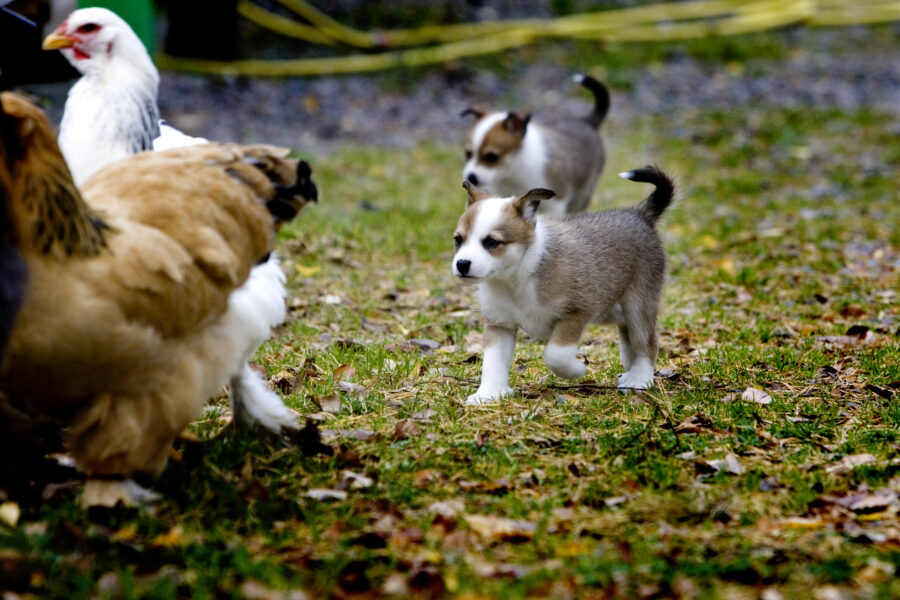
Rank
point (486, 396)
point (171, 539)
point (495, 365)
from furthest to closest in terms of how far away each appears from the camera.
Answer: point (495, 365), point (486, 396), point (171, 539)

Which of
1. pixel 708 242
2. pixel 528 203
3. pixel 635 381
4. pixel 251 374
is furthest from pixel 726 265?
pixel 251 374

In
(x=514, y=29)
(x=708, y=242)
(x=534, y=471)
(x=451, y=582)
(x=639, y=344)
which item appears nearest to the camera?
(x=451, y=582)

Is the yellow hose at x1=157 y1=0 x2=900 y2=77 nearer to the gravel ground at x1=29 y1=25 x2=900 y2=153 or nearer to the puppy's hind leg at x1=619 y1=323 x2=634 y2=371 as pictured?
the gravel ground at x1=29 y1=25 x2=900 y2=153

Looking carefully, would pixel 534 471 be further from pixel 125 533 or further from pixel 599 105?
pixel 599 105

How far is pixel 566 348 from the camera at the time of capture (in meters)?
5.05

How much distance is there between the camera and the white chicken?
4203mm

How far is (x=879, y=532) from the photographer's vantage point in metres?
3.51

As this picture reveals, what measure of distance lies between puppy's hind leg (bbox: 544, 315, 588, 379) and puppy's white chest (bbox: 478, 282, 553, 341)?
89 mm

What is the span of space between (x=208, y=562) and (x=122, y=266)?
3.39 feet

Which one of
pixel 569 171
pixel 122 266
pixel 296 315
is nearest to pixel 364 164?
pixel 569 171

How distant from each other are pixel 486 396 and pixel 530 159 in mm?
4941

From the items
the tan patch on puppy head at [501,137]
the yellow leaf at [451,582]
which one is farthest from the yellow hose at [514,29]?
the yellow leaf at [451,582]

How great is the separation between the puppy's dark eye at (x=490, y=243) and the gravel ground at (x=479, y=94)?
8.92 m

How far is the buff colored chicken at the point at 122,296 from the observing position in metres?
3.18
